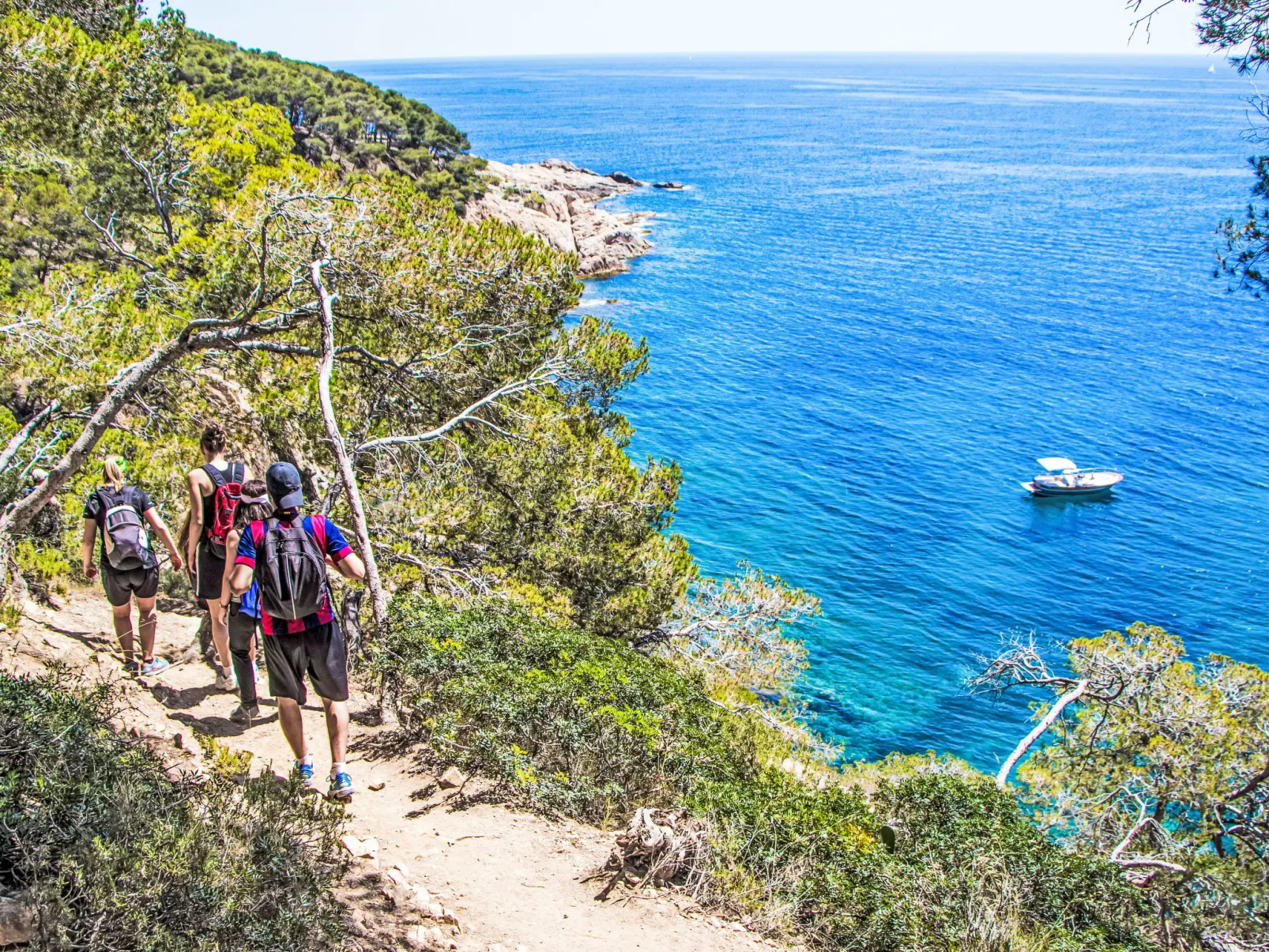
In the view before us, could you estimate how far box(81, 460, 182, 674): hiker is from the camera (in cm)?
726

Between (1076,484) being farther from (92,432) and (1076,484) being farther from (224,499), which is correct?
(92,432)

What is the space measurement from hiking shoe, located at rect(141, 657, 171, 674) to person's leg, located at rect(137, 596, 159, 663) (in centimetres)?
4

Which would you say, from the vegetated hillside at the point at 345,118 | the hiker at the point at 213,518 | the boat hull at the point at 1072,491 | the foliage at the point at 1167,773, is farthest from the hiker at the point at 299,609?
the vegetated hillside at the point at 345,118

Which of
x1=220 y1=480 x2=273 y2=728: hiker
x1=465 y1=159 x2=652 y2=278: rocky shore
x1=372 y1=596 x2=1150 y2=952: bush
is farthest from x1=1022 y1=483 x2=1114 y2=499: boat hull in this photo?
x1=465 y1=159 x2=652 y2=278: rocky shore

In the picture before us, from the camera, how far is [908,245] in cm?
7231

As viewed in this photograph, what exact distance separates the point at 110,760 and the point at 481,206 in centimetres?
6938

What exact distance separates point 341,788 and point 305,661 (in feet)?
3.08

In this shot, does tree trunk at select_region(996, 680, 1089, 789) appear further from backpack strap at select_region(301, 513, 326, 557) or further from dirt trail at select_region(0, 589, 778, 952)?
backpack strap at select_region(301, 513, 326, 557)

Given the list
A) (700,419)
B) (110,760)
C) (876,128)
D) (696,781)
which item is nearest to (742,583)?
(696,781)

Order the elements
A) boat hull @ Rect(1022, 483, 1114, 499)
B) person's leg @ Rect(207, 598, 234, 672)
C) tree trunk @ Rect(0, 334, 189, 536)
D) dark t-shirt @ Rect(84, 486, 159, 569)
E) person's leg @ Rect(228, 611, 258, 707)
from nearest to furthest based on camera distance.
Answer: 1. tree trunk @ Rect(0, 334, 189, 536)
2. person's leg @ Rect(228, 611, 258, 707)
3. dark t-shirt @ Rect(84, 486, 159, 569)
4. person's leg @ Rect(207, 598, 234, 672)
5. boat hull @ Rect(1022, 483, 1114, 499)

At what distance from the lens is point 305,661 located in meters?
5.72

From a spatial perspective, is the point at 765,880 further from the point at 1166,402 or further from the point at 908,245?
the point at 908,245

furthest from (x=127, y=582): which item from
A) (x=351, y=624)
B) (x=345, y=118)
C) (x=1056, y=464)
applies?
(x=345, y=118)

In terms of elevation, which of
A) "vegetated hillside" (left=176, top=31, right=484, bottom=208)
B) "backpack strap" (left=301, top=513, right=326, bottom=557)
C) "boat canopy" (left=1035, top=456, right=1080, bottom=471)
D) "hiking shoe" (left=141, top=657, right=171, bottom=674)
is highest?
"vegetated hillside" (left=176, top=31, right=484, bottom=208)
